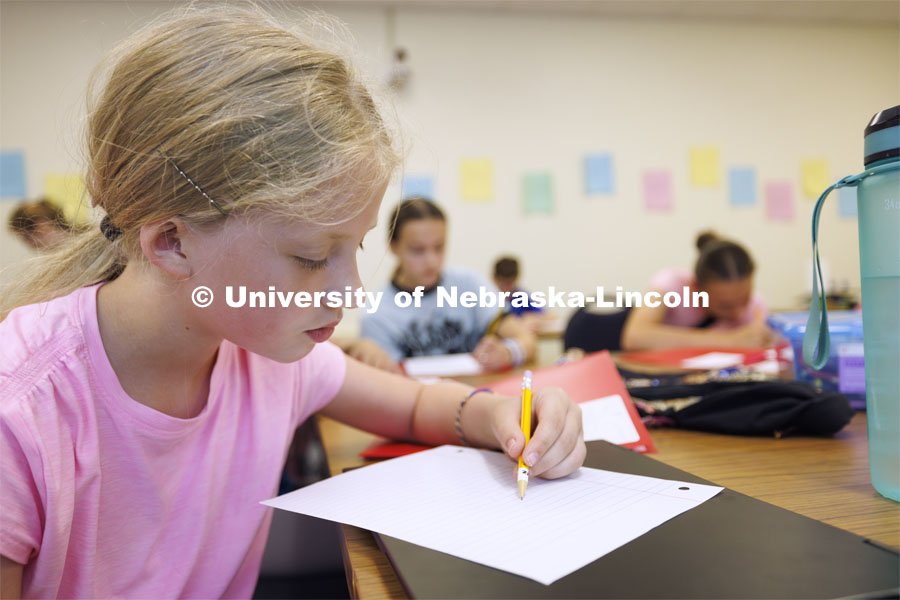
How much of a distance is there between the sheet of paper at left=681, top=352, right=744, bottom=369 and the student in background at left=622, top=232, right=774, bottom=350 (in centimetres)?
35

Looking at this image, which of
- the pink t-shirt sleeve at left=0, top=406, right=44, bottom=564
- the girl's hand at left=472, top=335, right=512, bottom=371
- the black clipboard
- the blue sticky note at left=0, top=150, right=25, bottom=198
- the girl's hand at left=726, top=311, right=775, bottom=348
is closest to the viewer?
A: the black clipboard

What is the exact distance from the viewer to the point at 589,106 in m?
3.63

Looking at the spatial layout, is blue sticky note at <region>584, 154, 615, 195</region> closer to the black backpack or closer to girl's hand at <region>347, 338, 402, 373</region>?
girl's hand at <region>347, 338, 402, 373</region>

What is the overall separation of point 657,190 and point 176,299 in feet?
11.3

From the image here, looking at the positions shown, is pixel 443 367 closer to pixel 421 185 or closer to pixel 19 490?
pixel 19 490

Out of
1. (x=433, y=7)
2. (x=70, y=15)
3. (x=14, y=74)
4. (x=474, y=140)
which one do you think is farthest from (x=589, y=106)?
(x=14, y=74)

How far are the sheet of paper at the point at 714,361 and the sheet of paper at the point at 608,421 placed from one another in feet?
1.87

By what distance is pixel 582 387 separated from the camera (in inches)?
36.6

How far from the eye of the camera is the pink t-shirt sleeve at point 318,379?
32.4 inches

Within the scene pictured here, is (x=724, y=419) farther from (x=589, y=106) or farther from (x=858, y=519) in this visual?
(x=589, y=106)

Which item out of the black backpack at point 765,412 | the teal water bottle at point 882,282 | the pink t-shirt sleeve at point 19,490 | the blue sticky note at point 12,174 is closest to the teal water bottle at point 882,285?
the teal water bottle at point 882,282

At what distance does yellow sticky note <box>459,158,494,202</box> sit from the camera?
350 centimetres

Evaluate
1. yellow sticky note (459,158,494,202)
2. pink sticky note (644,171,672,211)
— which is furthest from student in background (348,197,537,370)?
pink sticky note (644,171,672,211)

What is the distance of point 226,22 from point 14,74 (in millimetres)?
3251
